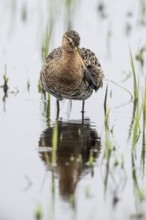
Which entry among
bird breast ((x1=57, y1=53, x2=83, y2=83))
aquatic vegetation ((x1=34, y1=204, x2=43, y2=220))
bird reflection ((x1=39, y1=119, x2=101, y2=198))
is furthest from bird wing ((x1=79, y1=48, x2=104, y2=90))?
aquatic vegetation ((x1=34, y1=204, x2=43, y2=220))

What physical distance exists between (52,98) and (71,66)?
1301 millimetres

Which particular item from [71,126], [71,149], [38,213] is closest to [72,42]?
[71,126]

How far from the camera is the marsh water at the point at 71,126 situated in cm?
653

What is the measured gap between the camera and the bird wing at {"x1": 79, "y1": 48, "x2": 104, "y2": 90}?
941cm

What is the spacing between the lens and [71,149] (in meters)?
7.97

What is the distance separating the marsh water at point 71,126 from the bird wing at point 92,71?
25cm

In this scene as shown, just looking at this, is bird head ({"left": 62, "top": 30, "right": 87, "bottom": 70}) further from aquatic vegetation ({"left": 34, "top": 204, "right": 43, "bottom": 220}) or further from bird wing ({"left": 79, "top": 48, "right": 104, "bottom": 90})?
aquatic vegetation ({"left": 34, "top": 204, "right": 43, "bottom": 220})

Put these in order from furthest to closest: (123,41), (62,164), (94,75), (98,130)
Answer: (123,41) → (94,75) → (98,130) → (62,164)

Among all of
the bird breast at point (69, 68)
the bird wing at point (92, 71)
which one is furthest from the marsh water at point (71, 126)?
the bird breast at point (69, 68)

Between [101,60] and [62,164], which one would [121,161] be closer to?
[62,164]

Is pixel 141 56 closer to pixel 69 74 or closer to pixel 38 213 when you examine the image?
pixel 69 74

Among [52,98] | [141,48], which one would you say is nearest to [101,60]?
[141,48]

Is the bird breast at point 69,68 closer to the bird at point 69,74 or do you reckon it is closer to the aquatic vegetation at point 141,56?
the bird at point 69,74

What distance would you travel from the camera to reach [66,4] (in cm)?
1378
